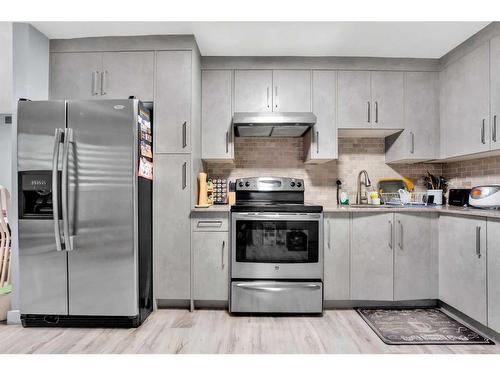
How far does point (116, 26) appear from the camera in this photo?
2.49 metres

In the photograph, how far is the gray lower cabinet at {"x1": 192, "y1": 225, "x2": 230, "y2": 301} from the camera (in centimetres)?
265

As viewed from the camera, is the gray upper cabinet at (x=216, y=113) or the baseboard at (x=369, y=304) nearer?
the baseboard at (x=369, y=304)

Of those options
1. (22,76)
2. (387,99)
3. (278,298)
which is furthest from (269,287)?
(22,76)

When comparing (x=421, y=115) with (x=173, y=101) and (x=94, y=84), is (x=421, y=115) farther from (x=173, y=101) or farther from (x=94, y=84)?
(x=94, y=84)

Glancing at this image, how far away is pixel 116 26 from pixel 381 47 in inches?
92.4

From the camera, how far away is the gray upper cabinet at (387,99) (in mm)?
3035

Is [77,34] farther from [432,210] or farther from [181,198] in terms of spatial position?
[432,210]

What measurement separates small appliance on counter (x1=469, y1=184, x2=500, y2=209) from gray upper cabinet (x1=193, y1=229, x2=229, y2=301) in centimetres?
211

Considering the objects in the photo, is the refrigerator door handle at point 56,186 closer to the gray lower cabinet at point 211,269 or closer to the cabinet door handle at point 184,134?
the cabinet door handle at point 184,134

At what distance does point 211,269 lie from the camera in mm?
2652

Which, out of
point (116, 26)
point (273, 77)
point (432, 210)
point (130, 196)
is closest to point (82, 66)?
point (116, 26)

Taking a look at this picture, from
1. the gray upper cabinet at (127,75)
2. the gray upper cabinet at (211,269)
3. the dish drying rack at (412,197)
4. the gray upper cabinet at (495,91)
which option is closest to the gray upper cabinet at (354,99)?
the dish drying rack at (412,197)

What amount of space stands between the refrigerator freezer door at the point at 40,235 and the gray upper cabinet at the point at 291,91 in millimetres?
1857

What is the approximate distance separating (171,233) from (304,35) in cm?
206
